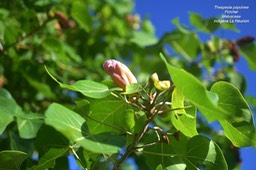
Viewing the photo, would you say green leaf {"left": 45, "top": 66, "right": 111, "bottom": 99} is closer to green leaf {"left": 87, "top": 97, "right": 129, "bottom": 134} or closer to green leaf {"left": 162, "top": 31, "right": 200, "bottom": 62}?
green leaf {"left": 87, "top": 97, "right": 129, "bottom": 134}

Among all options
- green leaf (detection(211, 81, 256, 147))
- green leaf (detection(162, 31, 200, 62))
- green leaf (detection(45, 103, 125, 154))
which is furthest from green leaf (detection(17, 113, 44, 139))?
green leaf (detection(162, 31, 200, 62))

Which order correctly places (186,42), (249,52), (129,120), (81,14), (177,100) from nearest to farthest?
(177,100)
(129,120)
(81,14)
(249,52)
(186,42)

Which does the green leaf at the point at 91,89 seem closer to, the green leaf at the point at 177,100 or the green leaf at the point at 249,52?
the green leaf at the point at 177,100

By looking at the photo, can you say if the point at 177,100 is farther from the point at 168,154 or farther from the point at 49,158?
the point at 49,158

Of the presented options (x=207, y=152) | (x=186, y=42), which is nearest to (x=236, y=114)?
(x=207, y=152)

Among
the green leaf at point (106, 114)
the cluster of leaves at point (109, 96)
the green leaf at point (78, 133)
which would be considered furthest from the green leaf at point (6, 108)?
the green leaf at point (78, 133)

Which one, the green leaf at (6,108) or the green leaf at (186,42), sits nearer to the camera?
the green leaf at (6,108)

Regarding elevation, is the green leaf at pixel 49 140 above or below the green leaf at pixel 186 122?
below
